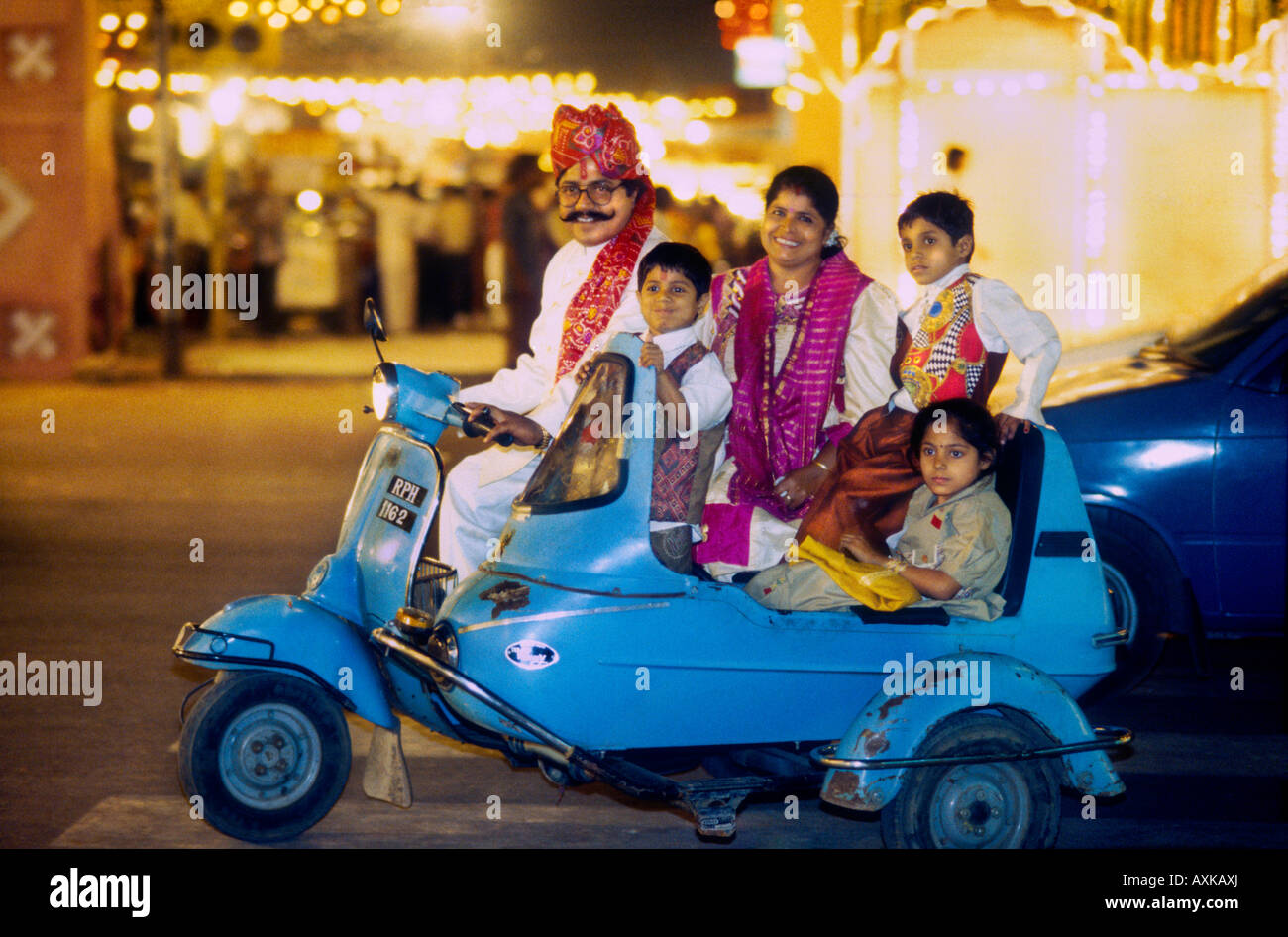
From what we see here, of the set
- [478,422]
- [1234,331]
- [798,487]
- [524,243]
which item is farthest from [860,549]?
[524,243]

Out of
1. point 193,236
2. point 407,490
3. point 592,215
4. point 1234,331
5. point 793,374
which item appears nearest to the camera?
point 407,490

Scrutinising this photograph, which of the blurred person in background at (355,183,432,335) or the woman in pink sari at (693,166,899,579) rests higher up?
the blurred person in background at (355,183,432,335)

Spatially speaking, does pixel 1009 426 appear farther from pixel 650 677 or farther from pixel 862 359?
pixel 650 677

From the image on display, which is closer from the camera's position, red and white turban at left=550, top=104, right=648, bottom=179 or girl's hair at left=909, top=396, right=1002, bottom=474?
girl's hair at left=909, top=396, right=1002, bottom=474

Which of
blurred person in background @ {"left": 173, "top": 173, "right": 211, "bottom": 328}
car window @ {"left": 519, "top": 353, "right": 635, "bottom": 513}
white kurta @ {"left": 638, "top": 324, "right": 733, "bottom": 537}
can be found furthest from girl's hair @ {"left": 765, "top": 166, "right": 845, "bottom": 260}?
blurred person in background @ {"left": 173, "top": 173, "right": 211, "bottom": 328}

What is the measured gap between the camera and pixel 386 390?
15.6 ft

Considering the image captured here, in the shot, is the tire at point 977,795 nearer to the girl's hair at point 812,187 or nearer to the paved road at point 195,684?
the paved road at point 195,684

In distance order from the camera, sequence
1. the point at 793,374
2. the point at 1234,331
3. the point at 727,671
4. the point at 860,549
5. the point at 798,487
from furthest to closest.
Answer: the point at 1234,331 < the point at 793,374 < the point at 798,487 < the point at 860,549 < the point at 727,671

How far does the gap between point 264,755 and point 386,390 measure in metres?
1.09

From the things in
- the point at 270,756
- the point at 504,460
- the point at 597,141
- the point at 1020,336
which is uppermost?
the point at 597,141

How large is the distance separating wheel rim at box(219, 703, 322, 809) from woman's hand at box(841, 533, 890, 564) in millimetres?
1606

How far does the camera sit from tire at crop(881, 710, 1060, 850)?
4348 mm

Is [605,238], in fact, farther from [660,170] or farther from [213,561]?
[660,170]

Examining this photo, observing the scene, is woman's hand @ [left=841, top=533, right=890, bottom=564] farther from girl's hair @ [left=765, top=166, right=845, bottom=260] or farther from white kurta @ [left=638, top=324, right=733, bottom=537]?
girl's hair @ [left=765, top=166, right=845, bottom=260]
